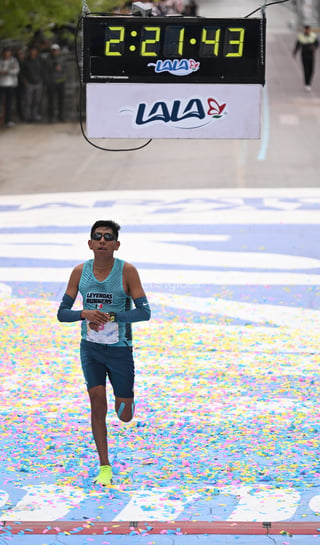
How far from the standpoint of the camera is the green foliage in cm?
3216

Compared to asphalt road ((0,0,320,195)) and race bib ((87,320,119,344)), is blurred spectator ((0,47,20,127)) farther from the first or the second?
race bib ((87,320,119,344))

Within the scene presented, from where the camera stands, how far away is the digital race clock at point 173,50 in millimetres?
10758

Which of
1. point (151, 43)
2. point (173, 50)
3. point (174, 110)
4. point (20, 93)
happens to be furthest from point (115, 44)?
point (20, 93)

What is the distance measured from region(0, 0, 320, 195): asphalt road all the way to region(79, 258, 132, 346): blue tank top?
1578cm

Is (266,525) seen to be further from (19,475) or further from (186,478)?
(19,475)

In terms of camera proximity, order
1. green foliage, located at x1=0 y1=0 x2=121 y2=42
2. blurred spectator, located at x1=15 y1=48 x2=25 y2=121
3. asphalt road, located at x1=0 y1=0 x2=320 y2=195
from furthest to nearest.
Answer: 1. green foliage, located at x1=0 y1=0 x2=121 y2=42
2. blurred spectator, located at x1=15 y1=48 x2=25 y2=121
3. asphalt road, located at x1=0 y1=0 x2=320 y2=195

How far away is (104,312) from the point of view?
7750 mm

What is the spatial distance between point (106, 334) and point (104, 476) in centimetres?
106

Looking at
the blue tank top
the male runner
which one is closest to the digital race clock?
the male runner

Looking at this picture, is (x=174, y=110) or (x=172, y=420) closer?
(x=172, y=420)

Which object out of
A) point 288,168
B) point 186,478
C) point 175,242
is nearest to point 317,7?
point 288,168

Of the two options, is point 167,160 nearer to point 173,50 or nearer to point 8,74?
point 8,74

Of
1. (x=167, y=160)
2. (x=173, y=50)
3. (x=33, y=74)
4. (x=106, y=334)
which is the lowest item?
(x=106, y=334)

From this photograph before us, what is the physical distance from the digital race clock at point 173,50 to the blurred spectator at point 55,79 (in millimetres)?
21349
